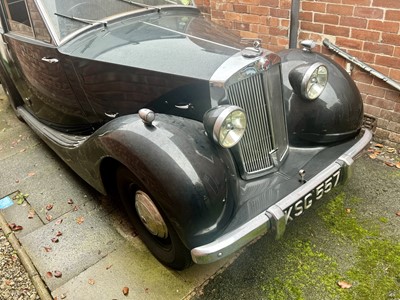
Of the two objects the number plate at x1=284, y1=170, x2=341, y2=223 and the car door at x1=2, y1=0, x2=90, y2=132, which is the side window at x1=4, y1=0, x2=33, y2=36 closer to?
the car door at x1=2, y1=0, x2=90, y2=132

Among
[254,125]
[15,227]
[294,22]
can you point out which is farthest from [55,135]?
[294,22]

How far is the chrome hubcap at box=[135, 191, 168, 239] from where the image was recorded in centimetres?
212

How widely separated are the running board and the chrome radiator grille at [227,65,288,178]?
125 cm

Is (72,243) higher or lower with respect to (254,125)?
lower

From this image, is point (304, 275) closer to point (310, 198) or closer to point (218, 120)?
point (310, 198)

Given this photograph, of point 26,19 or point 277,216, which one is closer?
point 277,216

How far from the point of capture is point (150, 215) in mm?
2186

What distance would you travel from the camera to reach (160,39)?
8.66 feet

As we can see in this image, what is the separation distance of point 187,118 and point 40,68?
1.68 metres

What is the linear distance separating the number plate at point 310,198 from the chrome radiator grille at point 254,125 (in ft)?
1.30

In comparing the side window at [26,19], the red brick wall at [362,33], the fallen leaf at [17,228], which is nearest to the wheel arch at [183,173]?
the fallen leaf at [17,228]

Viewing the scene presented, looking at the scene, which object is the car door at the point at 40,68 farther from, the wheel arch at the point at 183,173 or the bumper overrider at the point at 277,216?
the bumper overrider at the point at 277,216

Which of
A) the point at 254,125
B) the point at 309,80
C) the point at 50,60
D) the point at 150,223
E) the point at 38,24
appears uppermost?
the point at 38,24

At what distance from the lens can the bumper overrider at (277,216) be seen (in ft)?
5.83
